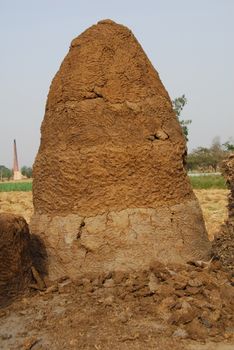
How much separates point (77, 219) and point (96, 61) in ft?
6.05

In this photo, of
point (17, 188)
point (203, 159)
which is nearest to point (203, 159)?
point (203, 159)

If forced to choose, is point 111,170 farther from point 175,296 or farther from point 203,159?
point 203,159

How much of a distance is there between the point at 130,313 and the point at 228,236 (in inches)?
76.0

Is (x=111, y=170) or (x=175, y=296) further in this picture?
(x=111, y=170)

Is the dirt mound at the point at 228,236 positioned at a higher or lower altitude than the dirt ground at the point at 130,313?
higher

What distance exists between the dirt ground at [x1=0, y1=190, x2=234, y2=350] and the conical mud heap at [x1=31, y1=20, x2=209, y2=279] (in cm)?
28

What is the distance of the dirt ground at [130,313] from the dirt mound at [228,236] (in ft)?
1.12

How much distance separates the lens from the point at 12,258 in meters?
4.23

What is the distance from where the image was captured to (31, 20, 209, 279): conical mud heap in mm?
4578

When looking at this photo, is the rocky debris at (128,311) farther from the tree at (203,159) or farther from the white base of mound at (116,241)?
the tree at (203,159)

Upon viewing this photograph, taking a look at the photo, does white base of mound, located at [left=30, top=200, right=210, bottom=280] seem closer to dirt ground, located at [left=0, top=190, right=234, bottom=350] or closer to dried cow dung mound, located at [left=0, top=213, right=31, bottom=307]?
dirt ground, located at [left=0, top=190, right=234, bottom=350]

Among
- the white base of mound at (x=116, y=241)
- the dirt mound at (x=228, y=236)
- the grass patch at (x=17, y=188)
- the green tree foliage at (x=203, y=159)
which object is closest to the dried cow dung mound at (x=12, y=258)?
the white base of mound at (x=116, y=241)

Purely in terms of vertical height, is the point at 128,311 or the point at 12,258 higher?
the point at 12,258

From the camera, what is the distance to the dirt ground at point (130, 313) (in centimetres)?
343
